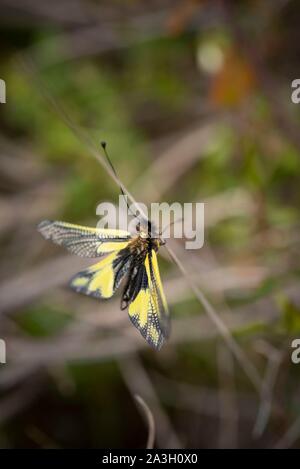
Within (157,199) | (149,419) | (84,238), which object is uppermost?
(157,199)

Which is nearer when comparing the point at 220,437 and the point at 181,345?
the point at 220,437

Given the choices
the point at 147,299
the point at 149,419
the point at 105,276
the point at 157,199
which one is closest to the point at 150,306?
the point at 147,299

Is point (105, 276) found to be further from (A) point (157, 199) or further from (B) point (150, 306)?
(A) point (157, 199)

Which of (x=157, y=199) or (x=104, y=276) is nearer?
(x=104, y=276)
